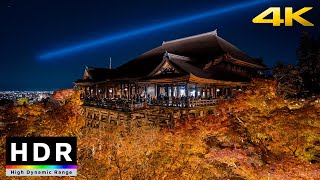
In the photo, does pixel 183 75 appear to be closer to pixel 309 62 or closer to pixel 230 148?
pixel 230 148

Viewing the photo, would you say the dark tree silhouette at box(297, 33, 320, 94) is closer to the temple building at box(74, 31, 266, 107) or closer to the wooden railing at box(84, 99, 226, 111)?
the temple building at box(74, 31, 266, 107)

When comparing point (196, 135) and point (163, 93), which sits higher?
point (163, 93)

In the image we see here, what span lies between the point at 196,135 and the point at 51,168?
6.82m

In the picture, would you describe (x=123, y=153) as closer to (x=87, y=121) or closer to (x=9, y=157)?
(x=9, y=157)

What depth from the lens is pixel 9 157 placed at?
11.3 m

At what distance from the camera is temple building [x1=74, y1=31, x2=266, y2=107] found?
23017 millimetres

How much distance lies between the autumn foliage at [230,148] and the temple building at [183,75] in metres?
6.37

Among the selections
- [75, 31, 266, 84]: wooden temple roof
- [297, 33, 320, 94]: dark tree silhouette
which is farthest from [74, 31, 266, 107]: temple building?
[297, 33, 320, 94]: dark tree silhouette

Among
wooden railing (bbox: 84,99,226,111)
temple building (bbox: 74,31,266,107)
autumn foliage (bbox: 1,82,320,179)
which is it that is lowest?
autumn foliage (bbox: 1,82,320,179)

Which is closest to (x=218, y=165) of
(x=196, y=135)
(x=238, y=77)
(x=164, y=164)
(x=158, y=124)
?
(x=196, y=135)

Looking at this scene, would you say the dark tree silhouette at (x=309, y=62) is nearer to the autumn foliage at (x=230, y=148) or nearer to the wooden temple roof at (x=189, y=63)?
the wooden temple roof at (x=189, y=63)

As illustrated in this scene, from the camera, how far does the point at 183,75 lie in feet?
71.1

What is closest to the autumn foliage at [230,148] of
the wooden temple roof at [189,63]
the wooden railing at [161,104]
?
the wooden railing at [161,104]

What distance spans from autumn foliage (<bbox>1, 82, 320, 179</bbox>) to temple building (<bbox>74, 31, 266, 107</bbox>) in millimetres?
6374
